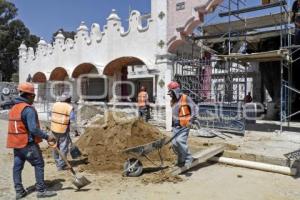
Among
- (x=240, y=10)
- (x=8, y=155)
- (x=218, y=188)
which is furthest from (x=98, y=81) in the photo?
(x=218, y=188)

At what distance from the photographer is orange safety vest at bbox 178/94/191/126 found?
742cm

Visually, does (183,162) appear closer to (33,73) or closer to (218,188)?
(218,188)

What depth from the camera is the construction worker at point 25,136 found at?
5855mm

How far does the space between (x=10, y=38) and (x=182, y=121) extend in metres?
42.4

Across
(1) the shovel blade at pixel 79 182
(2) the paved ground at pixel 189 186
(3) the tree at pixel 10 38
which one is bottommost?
(2) the paved ground at pixel 189 186

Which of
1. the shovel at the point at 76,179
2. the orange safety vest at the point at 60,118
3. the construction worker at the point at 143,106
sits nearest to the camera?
the shovel at the point at 76,179

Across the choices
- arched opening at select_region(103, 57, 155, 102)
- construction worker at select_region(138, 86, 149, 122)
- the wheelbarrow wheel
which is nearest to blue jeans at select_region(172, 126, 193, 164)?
the wheelbarrow wheel

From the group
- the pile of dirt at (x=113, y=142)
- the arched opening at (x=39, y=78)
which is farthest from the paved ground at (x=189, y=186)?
→ the arched opening at (x=39, y=78)

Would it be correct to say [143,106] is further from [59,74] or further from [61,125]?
[59,74]

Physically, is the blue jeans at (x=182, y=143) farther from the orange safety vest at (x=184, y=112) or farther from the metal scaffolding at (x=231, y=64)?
the metal scaffolding at (x=231, y=64)

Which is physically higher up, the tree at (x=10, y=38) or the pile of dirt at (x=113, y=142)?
the tree at (x=10, y=38)

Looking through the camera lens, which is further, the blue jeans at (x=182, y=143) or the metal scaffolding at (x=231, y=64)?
the metal scaffolding at (x=231, y=64)

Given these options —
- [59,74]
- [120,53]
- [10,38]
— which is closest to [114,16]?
[120,53]

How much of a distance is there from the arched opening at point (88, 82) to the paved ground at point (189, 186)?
10.7 m
